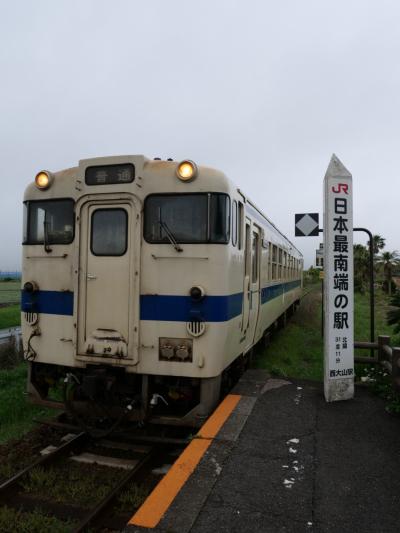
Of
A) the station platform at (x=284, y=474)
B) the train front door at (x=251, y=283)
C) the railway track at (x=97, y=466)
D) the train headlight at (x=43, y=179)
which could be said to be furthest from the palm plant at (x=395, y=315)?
the train headlight at (x=43, y=179)

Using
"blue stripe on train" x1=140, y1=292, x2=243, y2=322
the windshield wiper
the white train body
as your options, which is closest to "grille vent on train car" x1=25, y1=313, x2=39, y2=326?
the white train body

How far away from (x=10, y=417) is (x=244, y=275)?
3.96 m

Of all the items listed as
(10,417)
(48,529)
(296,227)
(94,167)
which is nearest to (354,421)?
(48,529)

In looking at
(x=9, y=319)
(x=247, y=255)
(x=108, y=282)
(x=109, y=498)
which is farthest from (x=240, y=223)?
(x=9, y=319)

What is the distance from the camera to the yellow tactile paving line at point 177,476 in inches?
112

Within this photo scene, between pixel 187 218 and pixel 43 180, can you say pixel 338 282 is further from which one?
pixel 43 180

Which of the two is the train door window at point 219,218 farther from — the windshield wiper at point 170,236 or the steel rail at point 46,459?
the steel rail at point 46,459

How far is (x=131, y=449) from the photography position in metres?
4.87

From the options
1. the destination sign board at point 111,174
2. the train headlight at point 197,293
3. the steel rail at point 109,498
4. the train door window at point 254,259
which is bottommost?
the steel rail at point 109,498

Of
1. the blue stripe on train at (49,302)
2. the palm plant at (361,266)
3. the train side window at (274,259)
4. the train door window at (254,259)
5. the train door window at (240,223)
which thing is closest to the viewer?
the blue stripe on train at (49,302)

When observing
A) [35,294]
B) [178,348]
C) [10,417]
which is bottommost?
[10,417]

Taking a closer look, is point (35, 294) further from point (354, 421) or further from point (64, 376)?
point (354, 421)

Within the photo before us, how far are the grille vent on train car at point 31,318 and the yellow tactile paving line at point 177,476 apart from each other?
91.6 inches

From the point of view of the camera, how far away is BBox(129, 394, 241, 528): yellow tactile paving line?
112 inches
